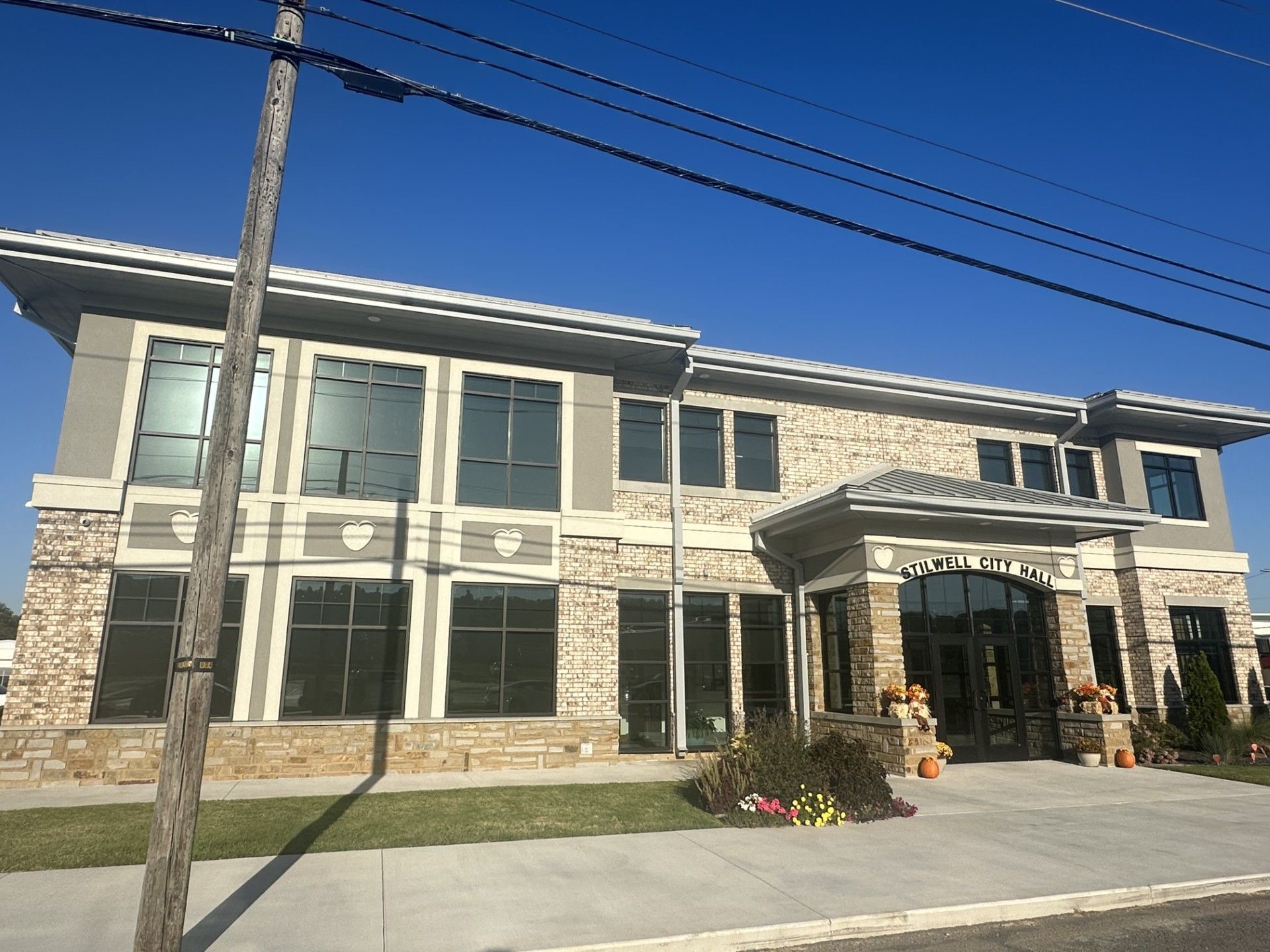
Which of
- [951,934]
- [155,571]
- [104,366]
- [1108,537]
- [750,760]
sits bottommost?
[951,934]

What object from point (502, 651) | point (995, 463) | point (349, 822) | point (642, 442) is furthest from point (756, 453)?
point (349, 822)

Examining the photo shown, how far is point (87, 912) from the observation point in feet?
22.1

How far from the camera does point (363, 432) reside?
49.7ft

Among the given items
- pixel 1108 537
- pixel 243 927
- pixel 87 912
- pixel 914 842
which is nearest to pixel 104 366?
pixel 87 912

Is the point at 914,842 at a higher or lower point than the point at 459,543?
lower

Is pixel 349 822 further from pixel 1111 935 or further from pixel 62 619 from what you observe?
pixel 1111 935

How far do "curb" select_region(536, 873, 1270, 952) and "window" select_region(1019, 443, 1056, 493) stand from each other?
1316 cm

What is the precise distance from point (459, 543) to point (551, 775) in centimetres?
443

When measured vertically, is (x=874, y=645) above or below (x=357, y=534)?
below

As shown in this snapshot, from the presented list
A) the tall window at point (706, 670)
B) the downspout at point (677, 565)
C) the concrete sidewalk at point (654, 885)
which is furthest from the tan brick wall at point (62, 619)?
the tall window at point (706, 670)

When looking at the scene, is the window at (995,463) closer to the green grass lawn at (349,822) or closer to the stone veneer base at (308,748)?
the stone veneer base at (308,748)

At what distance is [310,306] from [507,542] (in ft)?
18.0

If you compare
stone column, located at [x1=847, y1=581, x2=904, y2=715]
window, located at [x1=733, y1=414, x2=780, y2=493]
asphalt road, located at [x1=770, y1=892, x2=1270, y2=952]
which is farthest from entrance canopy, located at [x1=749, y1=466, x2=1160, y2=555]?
asphalt road, located at [x1=770, y1=892, x2=1270, y2=952]

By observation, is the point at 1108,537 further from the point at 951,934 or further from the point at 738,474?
the point at 951,934
